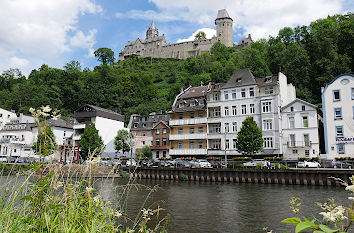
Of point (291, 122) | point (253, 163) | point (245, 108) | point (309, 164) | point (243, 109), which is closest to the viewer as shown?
point (309, 164)

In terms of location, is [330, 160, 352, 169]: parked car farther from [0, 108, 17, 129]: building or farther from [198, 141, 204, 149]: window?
[0, 108, 17, 129]: building

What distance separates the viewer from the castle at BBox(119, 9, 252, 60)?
146 meters

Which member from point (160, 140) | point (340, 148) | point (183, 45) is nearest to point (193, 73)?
point (183, 45)

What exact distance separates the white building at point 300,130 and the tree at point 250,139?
5.84 m

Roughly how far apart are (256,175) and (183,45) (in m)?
127

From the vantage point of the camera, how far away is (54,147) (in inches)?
174

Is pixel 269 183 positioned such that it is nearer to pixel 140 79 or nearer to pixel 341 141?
pixel 341 141

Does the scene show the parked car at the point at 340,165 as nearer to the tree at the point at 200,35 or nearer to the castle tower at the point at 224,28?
the castle tower at the point at 224,28

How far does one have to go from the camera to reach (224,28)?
147 m

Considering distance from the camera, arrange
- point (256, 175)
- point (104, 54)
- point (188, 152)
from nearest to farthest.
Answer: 1. point (256, 175)
2. point (188, 152)
3. point (104, 54)

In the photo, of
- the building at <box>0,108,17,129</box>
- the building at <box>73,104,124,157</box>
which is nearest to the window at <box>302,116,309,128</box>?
the building at <box>73,104,124,157</box>

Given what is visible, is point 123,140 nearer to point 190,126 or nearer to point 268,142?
point 190,126

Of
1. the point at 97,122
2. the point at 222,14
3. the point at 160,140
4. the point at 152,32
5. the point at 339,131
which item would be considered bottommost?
the point at 160,140

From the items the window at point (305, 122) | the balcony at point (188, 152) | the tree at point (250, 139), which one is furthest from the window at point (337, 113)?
the balcony at point (188, 152)
